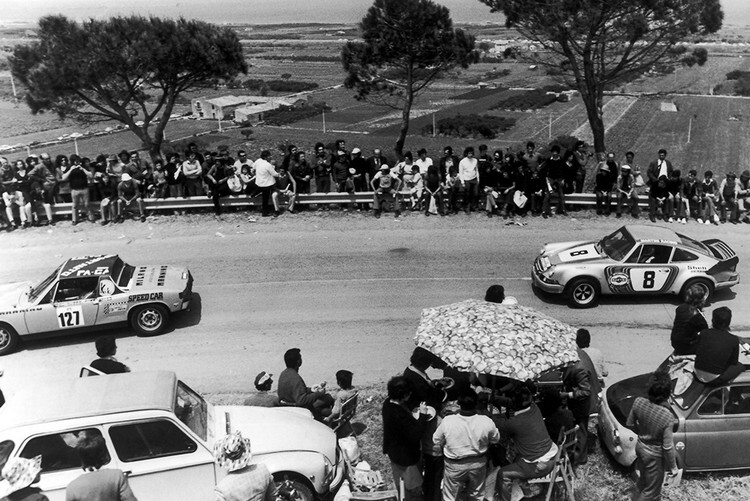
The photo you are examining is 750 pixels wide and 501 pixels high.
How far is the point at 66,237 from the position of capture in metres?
17.4

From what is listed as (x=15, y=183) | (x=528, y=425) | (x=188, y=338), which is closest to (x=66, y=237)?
(x=15, y=183)

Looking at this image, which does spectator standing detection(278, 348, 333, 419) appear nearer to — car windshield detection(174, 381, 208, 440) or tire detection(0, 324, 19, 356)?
car windshield detection(174, 381, 208, 440)

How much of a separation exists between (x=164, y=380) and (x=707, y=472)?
6623 mm

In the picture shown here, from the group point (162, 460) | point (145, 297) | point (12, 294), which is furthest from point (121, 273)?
point (162, 460)

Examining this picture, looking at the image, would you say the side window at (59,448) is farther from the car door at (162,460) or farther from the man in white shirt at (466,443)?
the man in white shirt at (466,443)

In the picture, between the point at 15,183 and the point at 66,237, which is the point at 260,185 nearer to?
the point at 66,237

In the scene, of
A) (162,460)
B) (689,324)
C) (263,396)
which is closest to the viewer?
(162,460)

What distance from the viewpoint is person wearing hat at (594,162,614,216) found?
1784 centimetres

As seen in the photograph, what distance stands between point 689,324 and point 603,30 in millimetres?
17168

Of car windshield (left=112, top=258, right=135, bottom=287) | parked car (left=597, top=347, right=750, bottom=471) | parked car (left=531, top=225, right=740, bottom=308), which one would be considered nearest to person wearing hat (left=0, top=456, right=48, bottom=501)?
parked car (left=597, top=347, right=750, bottom=471)

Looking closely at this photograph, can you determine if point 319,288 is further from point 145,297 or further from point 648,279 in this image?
point 648,279

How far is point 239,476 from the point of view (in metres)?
5.90

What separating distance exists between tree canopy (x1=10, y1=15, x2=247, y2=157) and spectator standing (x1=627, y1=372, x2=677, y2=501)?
23.6m

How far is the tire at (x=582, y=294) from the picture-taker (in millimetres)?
13023
